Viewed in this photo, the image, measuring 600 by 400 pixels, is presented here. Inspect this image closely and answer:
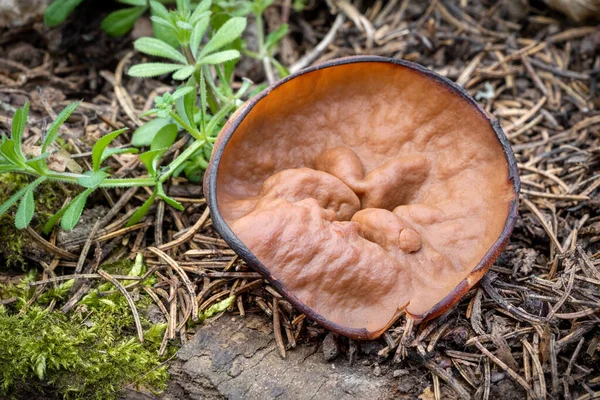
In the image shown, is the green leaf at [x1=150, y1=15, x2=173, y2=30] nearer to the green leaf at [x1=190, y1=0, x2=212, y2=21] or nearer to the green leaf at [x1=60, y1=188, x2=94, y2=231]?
the green leaf at [x1=190, y1=0, x2=212, y2=21]

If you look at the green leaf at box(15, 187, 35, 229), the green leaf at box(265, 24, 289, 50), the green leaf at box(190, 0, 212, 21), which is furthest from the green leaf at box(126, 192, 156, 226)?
the green leaf at box(265, 24, 289, 50)

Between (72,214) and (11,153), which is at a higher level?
(11,153)

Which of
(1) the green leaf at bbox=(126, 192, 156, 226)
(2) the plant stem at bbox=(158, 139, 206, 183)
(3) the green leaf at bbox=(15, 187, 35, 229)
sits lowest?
(1) the green leaf at bbox=(126, 192, 156, 226)

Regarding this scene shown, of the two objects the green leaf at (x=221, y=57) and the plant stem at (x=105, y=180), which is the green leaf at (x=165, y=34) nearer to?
the green leaf at (x=221, y=57)

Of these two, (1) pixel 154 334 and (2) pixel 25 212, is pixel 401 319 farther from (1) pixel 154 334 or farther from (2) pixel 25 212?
(2) pixel 25 212

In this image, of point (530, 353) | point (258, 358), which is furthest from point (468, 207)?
point (258, 358)

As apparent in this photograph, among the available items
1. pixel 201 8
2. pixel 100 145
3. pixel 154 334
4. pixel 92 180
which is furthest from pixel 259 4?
pixel 154 334
